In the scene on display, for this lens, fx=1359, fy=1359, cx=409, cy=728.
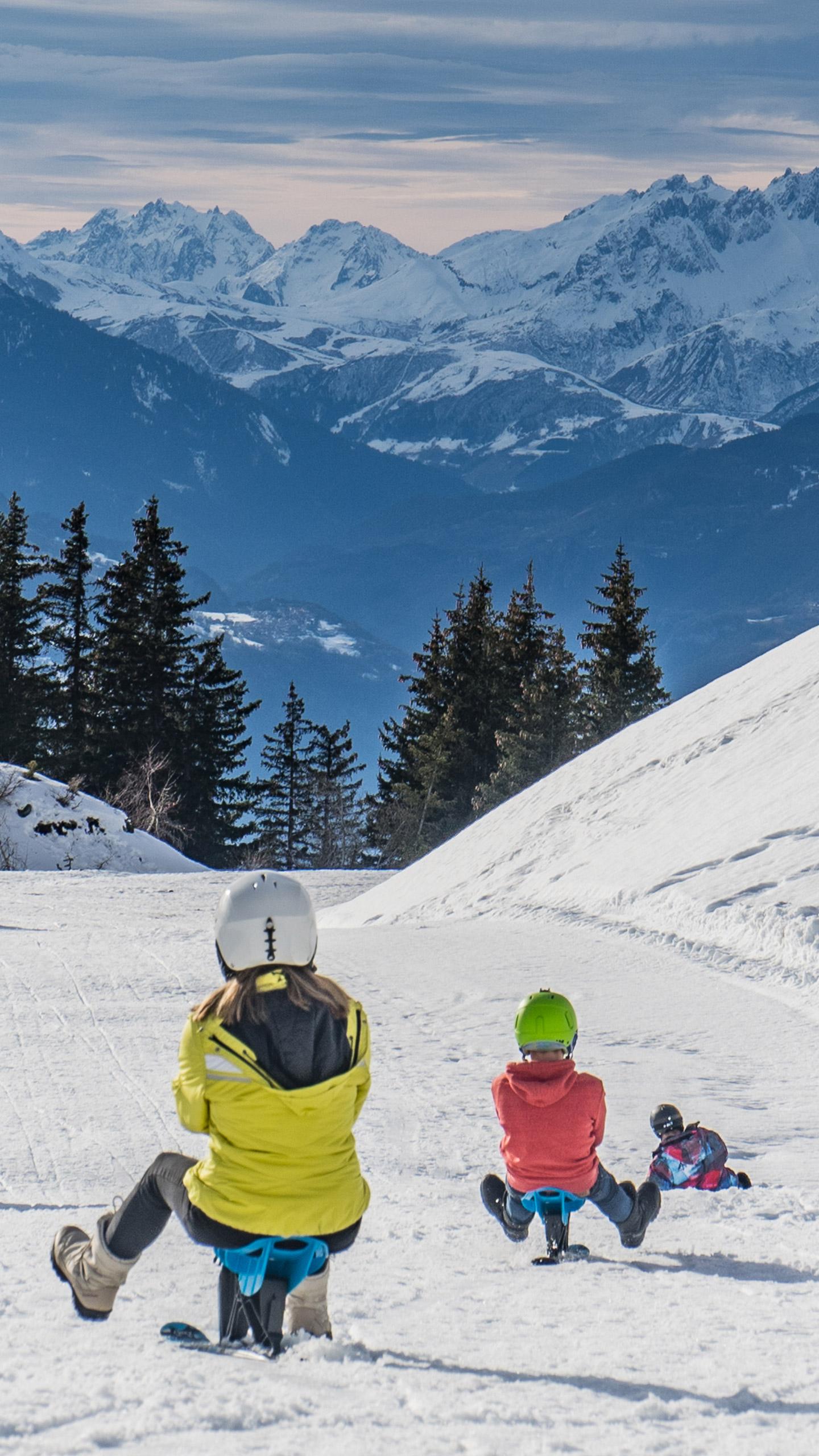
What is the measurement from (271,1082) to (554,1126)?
5.15 ft

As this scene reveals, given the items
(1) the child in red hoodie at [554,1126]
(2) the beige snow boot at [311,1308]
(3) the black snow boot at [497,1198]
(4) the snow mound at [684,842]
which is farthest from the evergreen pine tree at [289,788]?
(2) the beige snow boot at [311,1308]

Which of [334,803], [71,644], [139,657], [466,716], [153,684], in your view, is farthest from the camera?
[334,803]

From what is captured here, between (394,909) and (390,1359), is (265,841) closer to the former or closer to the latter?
(394,909)

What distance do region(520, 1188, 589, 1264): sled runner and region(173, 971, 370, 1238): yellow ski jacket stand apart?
1.34 m

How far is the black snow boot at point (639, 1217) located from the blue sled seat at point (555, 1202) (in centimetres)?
20

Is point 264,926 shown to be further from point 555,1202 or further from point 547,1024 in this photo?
point 555,1202

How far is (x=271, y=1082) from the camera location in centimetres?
329

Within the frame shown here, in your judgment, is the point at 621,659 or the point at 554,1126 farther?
the point at 621,659

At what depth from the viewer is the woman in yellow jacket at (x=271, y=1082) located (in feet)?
10.8

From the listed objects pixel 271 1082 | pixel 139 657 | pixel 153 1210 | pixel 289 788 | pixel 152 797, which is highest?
pixel 139 657

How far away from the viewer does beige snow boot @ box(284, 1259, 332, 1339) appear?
3432mm

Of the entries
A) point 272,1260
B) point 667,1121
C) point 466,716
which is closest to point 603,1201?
point 667,1121

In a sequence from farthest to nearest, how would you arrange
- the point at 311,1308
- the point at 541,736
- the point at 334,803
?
1. the point at 334,803
2. the point at 541,736
3. the point at 311,1308

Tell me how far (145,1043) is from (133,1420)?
16.2 feet
